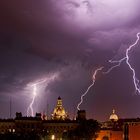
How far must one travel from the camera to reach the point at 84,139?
121688 mm

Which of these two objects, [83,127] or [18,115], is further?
[18,115]

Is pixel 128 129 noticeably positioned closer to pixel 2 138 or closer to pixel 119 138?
pixel 2 138

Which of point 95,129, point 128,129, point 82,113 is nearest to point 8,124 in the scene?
point 82,113

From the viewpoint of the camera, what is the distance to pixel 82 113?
181 metres

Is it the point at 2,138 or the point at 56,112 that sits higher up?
the point at 56,112

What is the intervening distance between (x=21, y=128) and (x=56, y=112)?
3210cm

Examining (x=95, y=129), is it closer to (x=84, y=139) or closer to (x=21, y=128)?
(x=84, y=139)

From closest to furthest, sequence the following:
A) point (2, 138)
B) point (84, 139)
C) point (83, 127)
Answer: point (2, 138), point (84, 139), point (83, 127)

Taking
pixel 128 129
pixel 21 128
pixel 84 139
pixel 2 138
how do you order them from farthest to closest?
pixel 21 128 < pixel 84 139 < pixel 128 129 < pixel 2 138

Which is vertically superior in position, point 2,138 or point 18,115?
point 18,115

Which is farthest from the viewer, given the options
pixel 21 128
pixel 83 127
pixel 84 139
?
pixel 21 128

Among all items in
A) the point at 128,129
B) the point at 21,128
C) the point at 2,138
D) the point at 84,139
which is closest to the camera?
the point at 2,138

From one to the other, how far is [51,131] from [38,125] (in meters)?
4.50

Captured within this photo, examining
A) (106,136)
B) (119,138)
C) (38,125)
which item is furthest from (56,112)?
(119,138)
